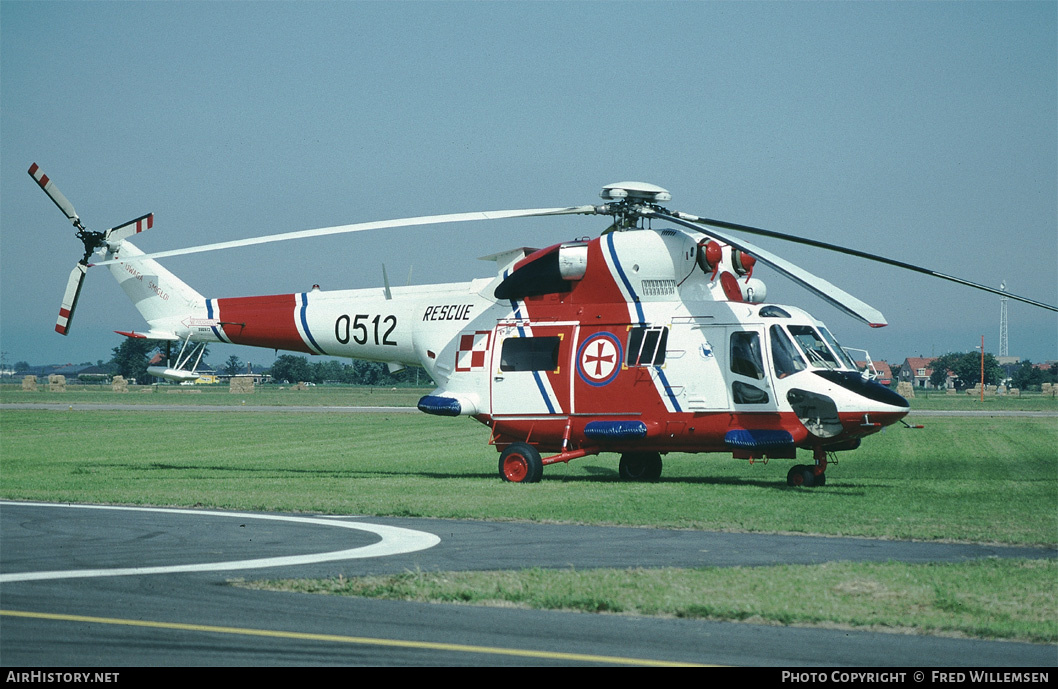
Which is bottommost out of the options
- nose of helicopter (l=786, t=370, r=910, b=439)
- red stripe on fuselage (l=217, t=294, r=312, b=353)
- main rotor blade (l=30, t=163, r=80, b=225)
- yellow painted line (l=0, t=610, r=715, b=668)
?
yellow painted line (l=0, t=610, r=715, b=668)

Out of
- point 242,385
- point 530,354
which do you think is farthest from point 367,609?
point 242,385

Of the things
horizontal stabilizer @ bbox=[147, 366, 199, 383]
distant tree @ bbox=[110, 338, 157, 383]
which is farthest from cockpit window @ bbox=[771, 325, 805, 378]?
distant tree @ bbox=[110, 338, 157, 383]

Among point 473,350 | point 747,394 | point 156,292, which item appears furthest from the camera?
point 156,292

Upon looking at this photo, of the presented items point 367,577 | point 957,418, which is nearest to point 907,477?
point 367,577

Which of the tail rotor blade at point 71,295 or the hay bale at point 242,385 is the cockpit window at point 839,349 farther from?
the hay bale at point 242,385

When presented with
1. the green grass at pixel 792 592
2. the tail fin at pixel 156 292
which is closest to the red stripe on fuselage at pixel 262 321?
the tail fin at pixel 156 292

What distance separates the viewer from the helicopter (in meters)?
19.0

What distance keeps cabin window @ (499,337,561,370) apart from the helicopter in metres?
0.03

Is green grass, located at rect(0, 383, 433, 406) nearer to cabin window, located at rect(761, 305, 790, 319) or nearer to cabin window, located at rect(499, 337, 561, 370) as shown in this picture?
cabin window, located at rect(499, 337, 561, 370)

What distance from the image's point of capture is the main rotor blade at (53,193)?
76.5 feet

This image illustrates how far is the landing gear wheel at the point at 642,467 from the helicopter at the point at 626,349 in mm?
25

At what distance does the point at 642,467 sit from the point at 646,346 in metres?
3.34

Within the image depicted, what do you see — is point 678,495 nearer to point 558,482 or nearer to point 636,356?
point 636,356

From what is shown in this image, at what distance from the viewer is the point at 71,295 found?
24.1 metres
